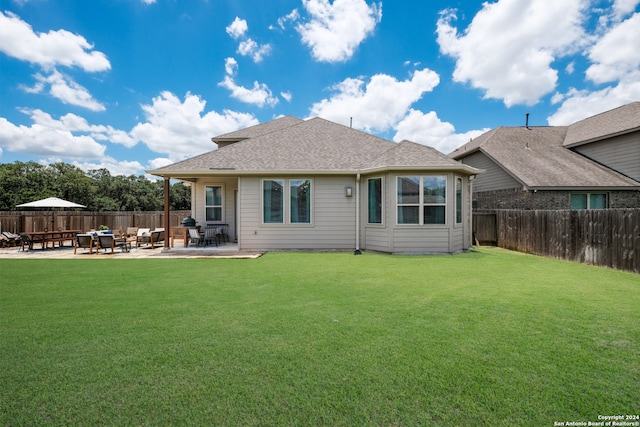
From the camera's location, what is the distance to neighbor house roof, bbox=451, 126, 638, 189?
45.3ft

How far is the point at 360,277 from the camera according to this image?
6617 millimetres

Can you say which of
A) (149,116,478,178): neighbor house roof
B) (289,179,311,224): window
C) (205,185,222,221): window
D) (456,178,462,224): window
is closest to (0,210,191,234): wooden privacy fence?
(205,185,222,221): window

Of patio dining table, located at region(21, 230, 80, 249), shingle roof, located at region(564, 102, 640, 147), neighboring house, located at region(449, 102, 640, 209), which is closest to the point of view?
patio dining table, located at region(21, 230, 80, 249)

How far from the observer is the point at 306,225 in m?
10.8

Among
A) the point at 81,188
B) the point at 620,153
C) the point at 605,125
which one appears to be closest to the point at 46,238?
the point at 620,153

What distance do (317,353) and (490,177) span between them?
16.4 m

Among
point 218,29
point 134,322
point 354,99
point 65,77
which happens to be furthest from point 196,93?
point 134,322

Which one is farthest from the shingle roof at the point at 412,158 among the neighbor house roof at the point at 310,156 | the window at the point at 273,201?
the window at the point at 273,201

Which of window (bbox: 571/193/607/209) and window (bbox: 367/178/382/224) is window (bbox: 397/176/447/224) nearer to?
window (bbox: 367/178/382/224)

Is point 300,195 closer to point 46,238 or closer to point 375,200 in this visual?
point 375,200

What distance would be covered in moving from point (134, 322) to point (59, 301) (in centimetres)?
197

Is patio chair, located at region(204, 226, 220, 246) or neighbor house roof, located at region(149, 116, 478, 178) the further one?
patio chair, located at region(204, 226, 220, 246)

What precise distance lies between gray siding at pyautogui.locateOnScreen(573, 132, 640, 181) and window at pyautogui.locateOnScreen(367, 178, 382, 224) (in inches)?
519

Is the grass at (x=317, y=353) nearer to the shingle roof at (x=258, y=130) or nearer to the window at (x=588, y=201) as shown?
the window at (x=588, y=201)
